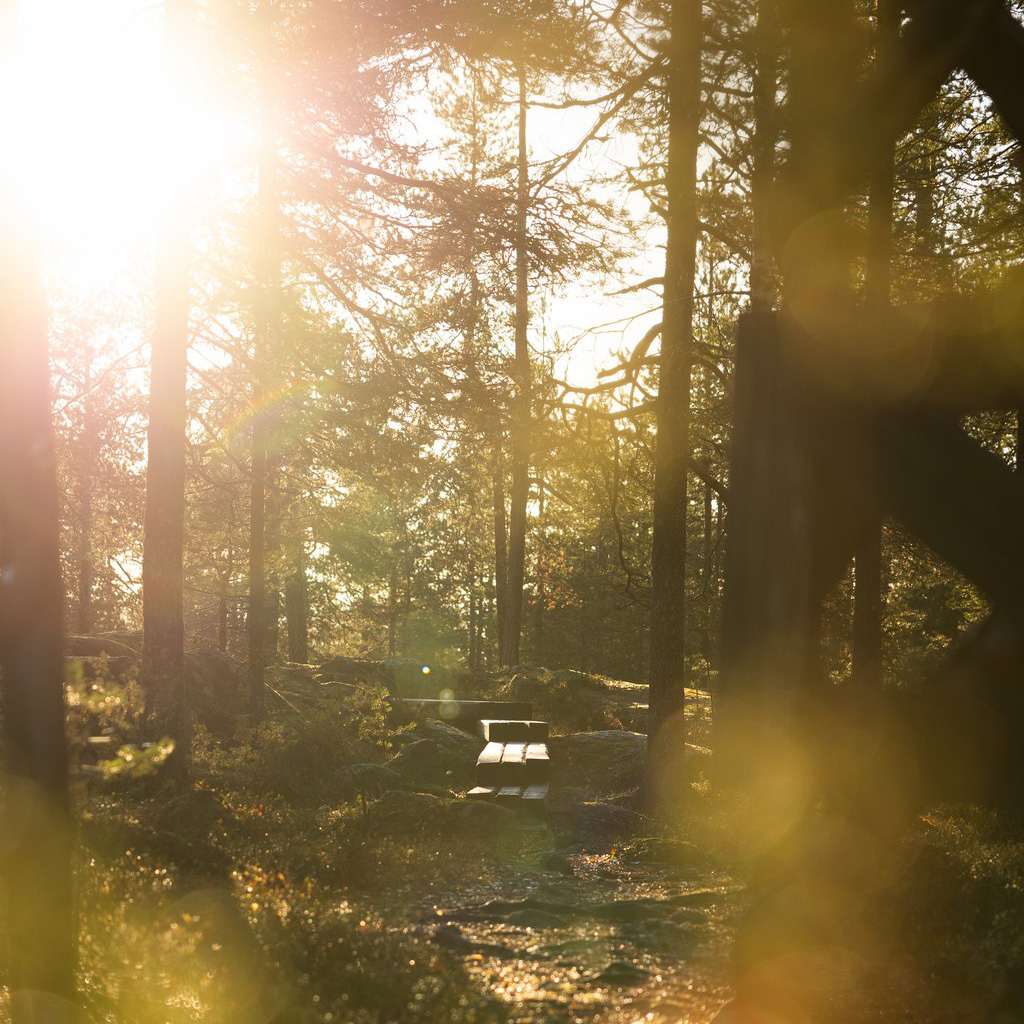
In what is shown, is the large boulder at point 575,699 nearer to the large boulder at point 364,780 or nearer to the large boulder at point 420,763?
the large boulder at point 420,763

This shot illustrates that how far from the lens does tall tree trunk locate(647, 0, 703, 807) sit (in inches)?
464

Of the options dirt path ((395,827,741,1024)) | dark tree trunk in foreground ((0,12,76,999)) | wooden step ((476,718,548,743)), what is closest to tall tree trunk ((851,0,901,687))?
dirt path ((395,827,741,1024))

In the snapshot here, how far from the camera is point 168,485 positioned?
11.1 meters

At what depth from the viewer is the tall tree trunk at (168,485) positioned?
1084 cm

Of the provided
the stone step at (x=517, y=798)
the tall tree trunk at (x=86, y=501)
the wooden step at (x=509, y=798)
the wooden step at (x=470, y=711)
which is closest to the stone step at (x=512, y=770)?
the stone step at (x=517, y=798)

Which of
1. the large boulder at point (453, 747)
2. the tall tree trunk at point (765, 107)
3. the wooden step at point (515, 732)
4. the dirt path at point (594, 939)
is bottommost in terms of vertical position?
the large boulder at point (453, 747)

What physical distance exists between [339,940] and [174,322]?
26.5 feet

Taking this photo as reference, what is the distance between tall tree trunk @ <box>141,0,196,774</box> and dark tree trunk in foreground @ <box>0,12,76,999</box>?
6.21 m

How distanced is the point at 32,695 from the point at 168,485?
7.10 metres

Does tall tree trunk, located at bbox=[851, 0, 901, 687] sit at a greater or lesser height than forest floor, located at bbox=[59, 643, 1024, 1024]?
greater

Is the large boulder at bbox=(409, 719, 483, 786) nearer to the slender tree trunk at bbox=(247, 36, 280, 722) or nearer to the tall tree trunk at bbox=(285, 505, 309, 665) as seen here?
the slender tree trunk at bbox=(247, 36, 280, 722)

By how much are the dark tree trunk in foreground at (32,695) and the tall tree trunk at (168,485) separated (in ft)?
20.4

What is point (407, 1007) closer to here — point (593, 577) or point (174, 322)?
point (174, 322)

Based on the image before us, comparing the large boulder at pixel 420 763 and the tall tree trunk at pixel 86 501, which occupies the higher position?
the tall tree trunk at pixel 86 501
